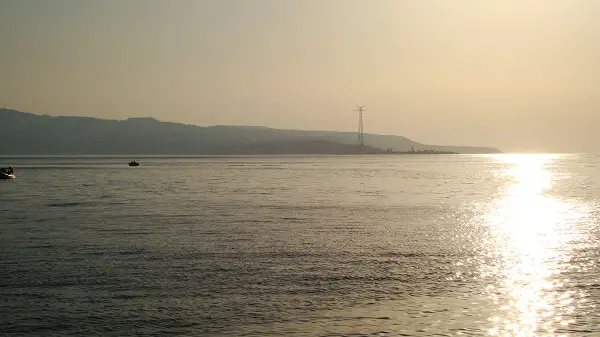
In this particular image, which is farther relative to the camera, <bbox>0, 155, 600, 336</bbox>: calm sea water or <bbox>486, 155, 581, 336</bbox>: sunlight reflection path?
<bbox>486, 155, 581, 336</bbox>: sunlight reflection path

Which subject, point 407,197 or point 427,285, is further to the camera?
point 407,197

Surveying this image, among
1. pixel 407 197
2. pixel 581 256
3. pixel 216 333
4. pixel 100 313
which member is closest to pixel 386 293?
pixel 216 333

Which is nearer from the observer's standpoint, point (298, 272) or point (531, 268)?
point (298, 272)

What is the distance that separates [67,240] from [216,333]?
64.5 feet

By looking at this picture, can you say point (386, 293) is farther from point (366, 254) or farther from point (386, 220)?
point (386, 220)

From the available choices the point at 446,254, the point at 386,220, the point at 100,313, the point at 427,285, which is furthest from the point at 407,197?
the point at 100,313

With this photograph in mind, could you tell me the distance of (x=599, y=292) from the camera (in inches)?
888

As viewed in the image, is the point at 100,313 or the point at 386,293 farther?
the point at 386,293

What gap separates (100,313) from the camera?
65.8ft

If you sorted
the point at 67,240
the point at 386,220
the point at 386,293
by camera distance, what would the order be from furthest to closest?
the point at 386,220 → the point at 67,240 → the point at 386,293

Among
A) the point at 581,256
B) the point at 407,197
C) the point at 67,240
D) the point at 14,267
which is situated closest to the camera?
the point at 14,267

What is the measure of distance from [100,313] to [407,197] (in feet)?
168

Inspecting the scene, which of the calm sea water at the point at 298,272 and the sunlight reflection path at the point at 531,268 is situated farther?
the sunlight reflection path at the point at 531,268

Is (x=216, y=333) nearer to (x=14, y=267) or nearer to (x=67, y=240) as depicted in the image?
(x=14, y=267)
